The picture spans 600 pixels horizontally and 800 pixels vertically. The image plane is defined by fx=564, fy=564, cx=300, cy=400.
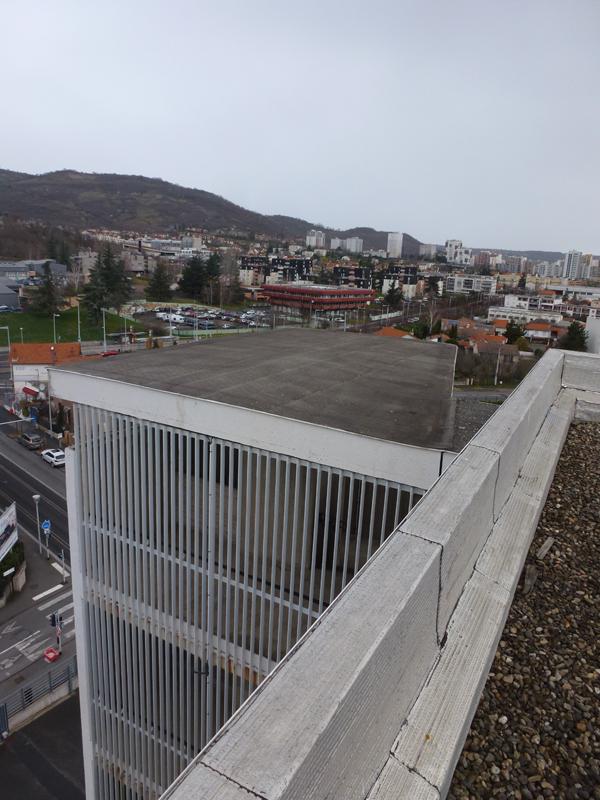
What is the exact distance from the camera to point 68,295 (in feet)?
161

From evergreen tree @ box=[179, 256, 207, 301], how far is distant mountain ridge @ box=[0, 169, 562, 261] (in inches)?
2935

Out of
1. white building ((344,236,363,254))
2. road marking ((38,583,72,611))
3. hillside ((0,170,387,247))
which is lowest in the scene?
road marking ((38,583,72,611))

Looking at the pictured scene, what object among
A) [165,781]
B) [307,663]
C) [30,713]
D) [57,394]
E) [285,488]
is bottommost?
[30,713]

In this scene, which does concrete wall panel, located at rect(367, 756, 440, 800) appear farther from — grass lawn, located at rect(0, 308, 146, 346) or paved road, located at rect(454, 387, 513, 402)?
grass lawn, located at rect(0, 308, 146, 346)

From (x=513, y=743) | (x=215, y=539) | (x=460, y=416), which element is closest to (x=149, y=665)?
(x=215, y=539)

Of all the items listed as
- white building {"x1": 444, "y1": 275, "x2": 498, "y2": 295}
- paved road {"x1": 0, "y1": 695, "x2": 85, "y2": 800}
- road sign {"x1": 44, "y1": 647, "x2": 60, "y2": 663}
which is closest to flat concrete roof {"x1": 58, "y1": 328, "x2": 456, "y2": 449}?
paved road {"x1": 0, "y1": 695, "x2": 85, "y2": 800}

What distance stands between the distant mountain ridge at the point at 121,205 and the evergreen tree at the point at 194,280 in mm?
74559

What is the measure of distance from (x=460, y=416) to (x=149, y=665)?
14.0 ft

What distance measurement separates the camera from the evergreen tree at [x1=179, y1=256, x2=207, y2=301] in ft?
185

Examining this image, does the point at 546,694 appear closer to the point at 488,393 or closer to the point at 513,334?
the point at 488,393

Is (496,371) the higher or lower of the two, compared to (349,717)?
lower

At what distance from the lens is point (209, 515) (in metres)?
5.26

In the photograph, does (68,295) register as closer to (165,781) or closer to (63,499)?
(63,499)

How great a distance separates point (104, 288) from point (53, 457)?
20.9m
